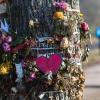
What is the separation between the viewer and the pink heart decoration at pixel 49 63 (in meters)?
4.54

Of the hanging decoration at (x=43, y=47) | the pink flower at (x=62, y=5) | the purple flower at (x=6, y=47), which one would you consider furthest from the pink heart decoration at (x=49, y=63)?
the pink flower at (x=62, y=5)

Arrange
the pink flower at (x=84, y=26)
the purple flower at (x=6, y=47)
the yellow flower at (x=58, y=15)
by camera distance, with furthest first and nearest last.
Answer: the pink flower at (x=84, y=26) < the purple flower at (x=6, y=47) < the yellow flower at (x=58, y=15)

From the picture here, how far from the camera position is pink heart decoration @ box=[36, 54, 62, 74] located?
4.54 metres

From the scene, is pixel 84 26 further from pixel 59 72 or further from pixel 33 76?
pixel 33 76

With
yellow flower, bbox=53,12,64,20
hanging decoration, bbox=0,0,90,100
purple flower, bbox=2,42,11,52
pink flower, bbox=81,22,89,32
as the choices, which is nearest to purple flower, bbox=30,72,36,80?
hanging decoration, bbox=0,0,90,100

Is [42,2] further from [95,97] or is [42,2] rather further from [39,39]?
[95,97]

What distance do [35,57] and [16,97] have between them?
0.34 metres

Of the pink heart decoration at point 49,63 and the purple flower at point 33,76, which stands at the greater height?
the pink heart decoration at point 49,63

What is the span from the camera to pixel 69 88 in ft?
15.2

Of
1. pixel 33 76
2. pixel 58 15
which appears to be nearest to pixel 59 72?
pixel 33 76

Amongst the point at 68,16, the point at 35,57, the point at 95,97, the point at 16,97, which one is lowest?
the point at 95,97

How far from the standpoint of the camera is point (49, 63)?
4594mm

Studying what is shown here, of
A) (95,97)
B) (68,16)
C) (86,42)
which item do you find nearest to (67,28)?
(68,16)

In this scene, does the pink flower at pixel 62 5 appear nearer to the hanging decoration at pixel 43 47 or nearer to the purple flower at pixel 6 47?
the hanging decoration at pixel 43 47
